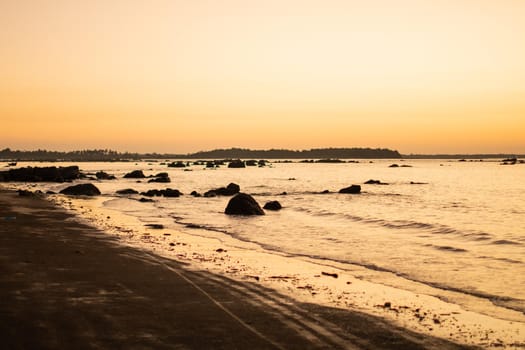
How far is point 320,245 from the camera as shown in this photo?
21312 mm

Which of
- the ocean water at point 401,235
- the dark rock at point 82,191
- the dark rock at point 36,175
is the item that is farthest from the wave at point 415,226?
the dark rock at point 36,175

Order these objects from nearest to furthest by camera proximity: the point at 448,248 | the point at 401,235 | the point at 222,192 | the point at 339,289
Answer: the point at 339,289 < the point at 448,248 < the point at 401,235 < the point at 222,192

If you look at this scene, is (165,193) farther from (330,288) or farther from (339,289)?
(339,289)

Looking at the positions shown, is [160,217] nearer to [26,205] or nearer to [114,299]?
[26,205]

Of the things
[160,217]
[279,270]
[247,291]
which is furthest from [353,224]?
[247,291]

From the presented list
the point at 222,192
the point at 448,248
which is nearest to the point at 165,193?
the point at 222,192

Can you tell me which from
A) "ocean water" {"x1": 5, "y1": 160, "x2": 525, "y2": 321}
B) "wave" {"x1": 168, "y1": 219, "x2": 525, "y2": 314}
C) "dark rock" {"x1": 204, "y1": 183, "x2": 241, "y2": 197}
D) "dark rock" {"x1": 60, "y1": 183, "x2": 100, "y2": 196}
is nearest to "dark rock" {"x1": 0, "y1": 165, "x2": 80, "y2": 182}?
"dark rock" {"x1": 60, "y1": 183, "x2": 100, "y2": 196}

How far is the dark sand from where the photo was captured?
7.85m

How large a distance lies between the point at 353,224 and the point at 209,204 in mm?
15867

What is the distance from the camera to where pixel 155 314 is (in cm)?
931

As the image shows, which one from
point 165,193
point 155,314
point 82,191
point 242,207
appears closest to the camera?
point 155,314

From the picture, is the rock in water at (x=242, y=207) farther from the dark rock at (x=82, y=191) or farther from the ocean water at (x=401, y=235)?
the dark rock at (x=82, y=191)

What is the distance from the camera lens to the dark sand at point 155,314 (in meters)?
7.85

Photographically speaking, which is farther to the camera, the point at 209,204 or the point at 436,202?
the point at 436,202
